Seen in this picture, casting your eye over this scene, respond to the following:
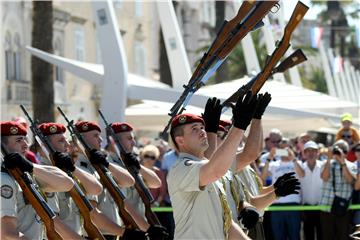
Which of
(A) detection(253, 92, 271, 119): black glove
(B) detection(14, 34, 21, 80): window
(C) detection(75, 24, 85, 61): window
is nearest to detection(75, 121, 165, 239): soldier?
(A) detection(253, 92, 271, 119): black glove

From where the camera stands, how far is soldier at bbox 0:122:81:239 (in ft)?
21.2

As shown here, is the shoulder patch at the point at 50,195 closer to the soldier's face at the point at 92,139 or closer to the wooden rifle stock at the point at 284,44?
the soldier's face at the point at 92,139

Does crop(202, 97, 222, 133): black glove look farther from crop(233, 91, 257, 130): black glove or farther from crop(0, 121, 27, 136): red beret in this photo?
crop(0, 121, 27, 136): red beret

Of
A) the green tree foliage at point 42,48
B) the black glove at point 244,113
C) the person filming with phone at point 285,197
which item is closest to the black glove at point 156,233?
the black glove at point 244,113

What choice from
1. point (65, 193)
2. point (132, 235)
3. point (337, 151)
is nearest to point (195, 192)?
point (65, 193)

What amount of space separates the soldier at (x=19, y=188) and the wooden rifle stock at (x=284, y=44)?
1608 mm

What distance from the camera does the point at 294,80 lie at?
27406mm

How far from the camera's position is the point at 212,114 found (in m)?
6.55

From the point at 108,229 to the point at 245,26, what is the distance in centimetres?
286

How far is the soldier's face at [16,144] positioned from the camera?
680 centimetres

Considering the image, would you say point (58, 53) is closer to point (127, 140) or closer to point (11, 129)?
point (127, 140)

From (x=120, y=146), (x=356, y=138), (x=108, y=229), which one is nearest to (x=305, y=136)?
(x=356, y=138)

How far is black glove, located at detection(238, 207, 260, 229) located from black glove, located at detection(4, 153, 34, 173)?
5.42 ft

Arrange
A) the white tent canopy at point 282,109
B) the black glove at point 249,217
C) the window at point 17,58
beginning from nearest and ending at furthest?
1. the black glove at point 249,217
2. the white tent canopy at point 282,109
3. the window at point 17,58
